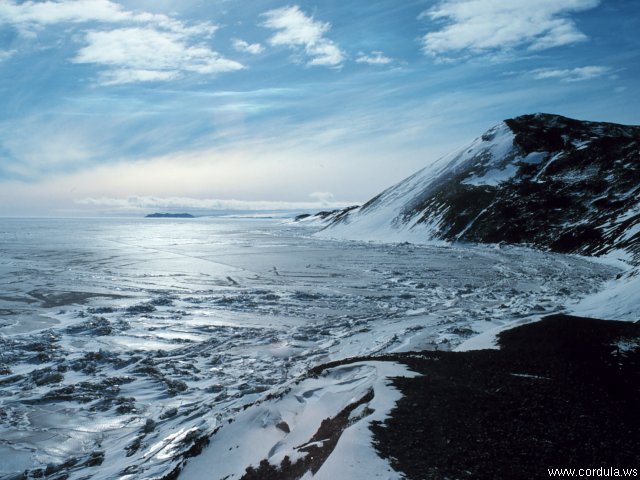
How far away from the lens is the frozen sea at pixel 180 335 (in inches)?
285

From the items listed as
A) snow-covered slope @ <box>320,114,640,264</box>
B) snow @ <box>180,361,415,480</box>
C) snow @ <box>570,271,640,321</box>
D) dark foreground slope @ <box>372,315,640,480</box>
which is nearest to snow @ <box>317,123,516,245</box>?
snow-covered slope @ <box>320,114,640,264</box>

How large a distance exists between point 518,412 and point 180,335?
34.1ft

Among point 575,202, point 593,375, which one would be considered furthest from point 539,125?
point 593,375

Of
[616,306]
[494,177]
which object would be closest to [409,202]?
[494,177]

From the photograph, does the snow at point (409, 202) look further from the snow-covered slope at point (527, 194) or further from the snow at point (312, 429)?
the snow at point (312, 429)

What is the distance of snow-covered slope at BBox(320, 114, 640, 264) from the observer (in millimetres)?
44531

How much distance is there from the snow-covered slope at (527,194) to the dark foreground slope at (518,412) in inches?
962

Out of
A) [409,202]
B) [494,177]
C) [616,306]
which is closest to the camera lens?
[616,306]

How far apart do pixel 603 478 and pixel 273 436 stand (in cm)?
429

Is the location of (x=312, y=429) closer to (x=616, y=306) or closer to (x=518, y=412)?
(x=518, y=412)

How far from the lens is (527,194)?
197 ft

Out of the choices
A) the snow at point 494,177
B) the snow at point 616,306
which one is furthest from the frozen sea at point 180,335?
the snow at point 494,177

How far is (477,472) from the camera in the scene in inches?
182

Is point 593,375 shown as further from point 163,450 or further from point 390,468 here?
point 163,450
